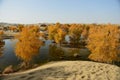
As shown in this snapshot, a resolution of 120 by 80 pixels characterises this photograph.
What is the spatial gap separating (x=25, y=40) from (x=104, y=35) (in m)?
5.58

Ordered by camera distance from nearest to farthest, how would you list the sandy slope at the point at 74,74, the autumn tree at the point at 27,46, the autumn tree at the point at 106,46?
the sandy slope at the point at 74,74, the autumn tree at the point at 106,46, the autumn tree at the point at 27,46

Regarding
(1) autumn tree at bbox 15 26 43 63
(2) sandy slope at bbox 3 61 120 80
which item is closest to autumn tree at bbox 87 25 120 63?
(1) autumn tree at bbox 15 26 43 63

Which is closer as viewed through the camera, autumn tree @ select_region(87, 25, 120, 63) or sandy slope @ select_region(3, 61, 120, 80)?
sandy slope @ select_region(3, 61, 120, 80)

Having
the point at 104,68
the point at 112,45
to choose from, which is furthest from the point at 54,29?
the point at 104,68

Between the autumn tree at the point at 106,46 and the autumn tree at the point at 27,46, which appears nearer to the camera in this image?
the autumn tree at the point at 106,46

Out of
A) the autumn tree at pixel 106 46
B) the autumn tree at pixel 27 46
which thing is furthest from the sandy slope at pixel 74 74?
the autumn tree at pixel 27 46

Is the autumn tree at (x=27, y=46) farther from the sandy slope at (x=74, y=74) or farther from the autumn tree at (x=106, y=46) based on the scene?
the sandy slope at (x=74, y=74)

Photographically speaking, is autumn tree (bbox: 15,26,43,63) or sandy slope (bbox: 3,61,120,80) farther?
autumn tree (bbox: 15,26,43,63)

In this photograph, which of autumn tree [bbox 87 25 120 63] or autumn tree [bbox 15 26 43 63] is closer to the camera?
autumn tree [bbox 87 25 120 63]

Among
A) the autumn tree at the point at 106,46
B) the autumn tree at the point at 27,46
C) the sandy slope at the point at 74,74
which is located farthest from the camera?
the autumn tree at the point at 27,46

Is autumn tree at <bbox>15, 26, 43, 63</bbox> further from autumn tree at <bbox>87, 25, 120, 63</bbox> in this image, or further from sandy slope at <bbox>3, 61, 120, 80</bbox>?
sandy slope at <bbox>3, 61, 120, 80</bbox>

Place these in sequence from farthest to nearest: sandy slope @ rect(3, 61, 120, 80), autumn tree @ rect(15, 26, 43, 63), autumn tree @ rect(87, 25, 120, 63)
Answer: autumn tree @ rect(15, 26, 43, 63) → autumn tree @ rect(87, 25, 120, 63) → sandy slope @ rect(3, 61, 120, 80)

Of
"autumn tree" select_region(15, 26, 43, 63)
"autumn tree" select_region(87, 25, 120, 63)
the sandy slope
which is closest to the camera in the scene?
the sandy slope

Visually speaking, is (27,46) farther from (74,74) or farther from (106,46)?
(74,74)
